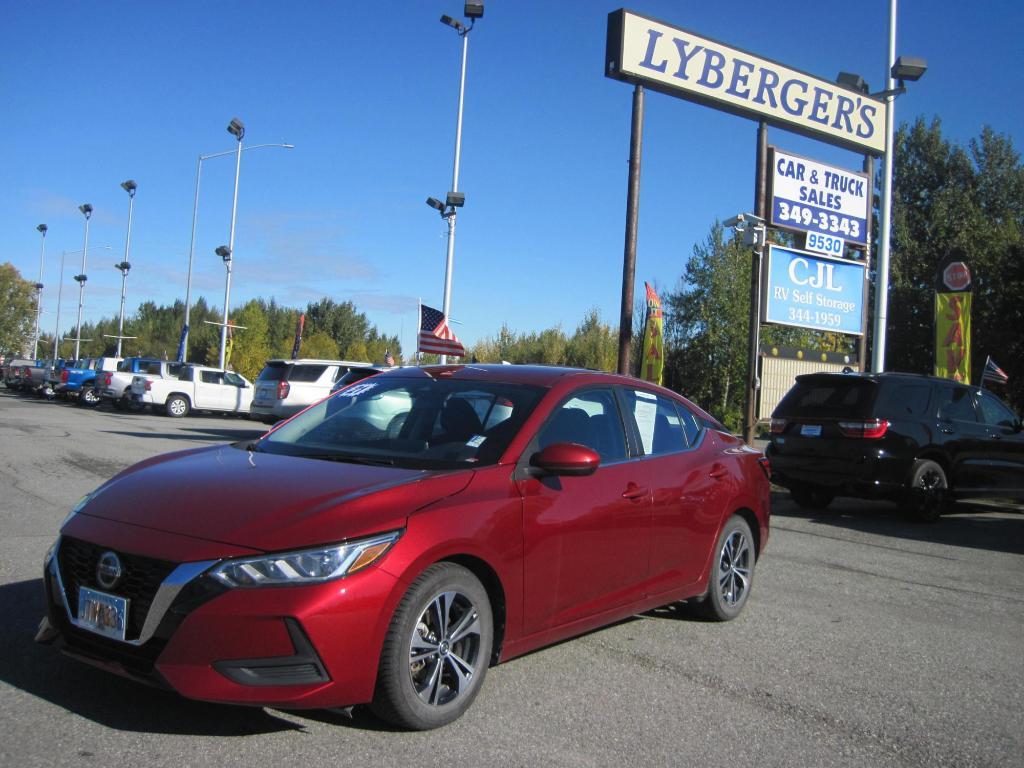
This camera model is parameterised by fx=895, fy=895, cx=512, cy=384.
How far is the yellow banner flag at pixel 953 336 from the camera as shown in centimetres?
1800

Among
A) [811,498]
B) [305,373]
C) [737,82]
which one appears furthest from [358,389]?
[305,373]

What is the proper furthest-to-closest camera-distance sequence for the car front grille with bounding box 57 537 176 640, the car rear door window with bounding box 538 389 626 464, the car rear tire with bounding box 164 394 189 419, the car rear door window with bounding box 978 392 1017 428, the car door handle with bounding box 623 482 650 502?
the car rear tire with bounding box 164 394 189 419, the car rear door window with bounding box 978 392 1017 428, the car door handle with bounding box 623 482 650 502, the car rear door window with bounding box 538 389 626 464, the car front grille with bounding box 57 537 176 640

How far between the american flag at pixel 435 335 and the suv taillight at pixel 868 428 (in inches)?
520

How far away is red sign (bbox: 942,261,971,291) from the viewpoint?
18.0 metres

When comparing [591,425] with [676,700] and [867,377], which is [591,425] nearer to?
[676,700]

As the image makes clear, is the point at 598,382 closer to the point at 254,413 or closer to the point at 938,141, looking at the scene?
the point at 254,413

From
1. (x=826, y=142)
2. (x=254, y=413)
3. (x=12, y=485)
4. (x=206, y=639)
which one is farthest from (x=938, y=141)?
(x=206, y=639)

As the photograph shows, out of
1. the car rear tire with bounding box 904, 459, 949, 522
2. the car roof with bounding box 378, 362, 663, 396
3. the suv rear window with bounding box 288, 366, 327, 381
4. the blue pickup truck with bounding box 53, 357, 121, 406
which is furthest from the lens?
the blue pickup truck with bounding box 53, 357, 121, 406

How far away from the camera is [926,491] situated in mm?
10891

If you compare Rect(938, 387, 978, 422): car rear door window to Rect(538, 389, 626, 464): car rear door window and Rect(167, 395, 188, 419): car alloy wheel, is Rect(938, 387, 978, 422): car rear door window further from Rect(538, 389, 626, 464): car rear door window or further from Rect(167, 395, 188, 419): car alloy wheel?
Rect(167, 395, 188, 419): car alloy wheel

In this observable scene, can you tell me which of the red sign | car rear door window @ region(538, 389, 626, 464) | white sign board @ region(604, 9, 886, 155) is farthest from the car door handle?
the red sign

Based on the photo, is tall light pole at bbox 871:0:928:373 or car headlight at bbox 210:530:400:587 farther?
Result: tall light pole at bbox 871:0:928:373

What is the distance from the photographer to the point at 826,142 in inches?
758

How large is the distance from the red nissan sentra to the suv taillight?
5.90m
